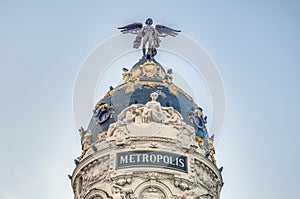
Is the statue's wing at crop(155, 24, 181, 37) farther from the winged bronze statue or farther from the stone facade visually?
the stone facade

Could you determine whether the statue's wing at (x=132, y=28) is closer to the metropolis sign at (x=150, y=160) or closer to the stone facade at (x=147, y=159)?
the stone facade at (x=147, y=159)

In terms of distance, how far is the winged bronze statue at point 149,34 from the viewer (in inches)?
1427

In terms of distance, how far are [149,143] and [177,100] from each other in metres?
4.31

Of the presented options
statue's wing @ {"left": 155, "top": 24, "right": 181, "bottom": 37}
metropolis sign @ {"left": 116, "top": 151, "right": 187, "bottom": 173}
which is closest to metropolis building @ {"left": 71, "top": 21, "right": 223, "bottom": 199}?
metropolis sign @ {"left": 116, "top": 151, "right": 187, "bottom": 173}

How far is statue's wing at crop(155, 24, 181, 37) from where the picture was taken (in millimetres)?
36969

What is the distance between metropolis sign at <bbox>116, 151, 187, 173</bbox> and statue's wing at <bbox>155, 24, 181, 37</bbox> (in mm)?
10060

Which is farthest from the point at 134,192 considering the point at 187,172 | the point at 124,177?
the point at 187,172

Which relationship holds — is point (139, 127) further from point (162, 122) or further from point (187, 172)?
point (187, 172)

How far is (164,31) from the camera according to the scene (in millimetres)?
37125

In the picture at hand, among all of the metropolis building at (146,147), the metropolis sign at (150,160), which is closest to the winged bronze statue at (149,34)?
the metropolis building at (146,147)

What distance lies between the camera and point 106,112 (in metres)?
32.7

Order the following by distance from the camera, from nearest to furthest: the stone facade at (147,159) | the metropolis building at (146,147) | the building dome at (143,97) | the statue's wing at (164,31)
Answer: the stone facade at (147,159), the metropolis building at (146,147), the building dome at (143,97), the statue's wing at (164,31)

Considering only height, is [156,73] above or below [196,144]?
above

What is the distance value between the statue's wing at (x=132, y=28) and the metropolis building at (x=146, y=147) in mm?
3830
